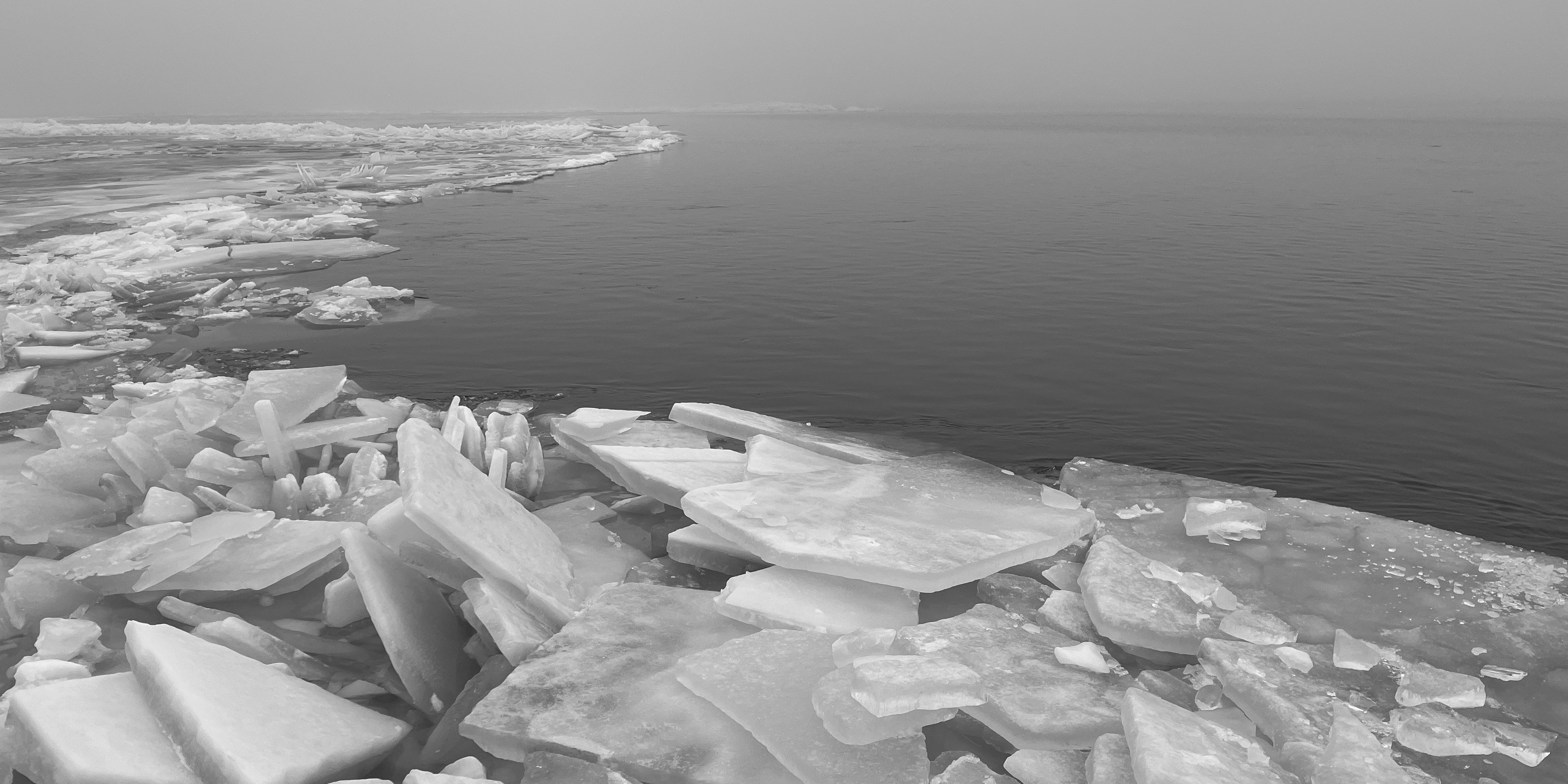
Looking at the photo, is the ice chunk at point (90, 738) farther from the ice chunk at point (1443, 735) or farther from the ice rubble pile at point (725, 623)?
the ice chunk at point (1443, 735)

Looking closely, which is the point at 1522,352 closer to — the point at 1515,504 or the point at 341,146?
the point at 1515,504

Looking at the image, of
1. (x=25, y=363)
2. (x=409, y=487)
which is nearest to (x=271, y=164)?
(x=25, y=363)

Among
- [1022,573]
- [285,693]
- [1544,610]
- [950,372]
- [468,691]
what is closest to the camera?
[285,693]

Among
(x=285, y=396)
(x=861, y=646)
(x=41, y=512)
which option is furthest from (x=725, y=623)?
(x=285, y=396)

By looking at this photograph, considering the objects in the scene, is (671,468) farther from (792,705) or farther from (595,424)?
(792,705)

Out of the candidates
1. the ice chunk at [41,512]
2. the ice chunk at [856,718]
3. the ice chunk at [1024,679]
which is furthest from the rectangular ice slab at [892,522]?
the ice chunk at [41,512]

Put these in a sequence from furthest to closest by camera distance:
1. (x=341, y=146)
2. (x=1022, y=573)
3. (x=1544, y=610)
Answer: (x=341, y=146), (x=1022, y=573), (x=1544, y=610)
